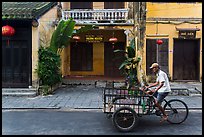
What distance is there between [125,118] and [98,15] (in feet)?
35.3

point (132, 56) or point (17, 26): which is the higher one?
point (17, 26)

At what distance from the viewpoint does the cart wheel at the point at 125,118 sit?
22.8 ft

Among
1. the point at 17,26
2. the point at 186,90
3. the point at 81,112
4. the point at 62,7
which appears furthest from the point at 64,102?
the point at 62,7

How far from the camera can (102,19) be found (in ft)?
54.7

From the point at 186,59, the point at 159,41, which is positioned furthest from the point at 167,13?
the point at 186,59

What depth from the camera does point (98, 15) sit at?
16734mm

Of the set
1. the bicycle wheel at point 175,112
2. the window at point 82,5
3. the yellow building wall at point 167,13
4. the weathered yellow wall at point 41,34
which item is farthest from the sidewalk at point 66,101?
the window at point 82,5

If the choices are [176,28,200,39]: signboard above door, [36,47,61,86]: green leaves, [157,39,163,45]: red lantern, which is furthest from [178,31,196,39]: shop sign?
[36,47,61,86]: green leaves

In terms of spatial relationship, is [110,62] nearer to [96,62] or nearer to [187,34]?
[96,62]

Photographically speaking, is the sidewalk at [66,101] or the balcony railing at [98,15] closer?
the sidewalk at [66,101]

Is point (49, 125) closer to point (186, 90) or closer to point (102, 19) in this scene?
point (186, 90)

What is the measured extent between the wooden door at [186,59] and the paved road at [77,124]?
8435 mm

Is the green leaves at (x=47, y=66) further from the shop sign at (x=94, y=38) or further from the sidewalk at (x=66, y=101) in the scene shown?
the shop sign at (x=94, y=38)

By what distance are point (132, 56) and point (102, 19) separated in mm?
4148
